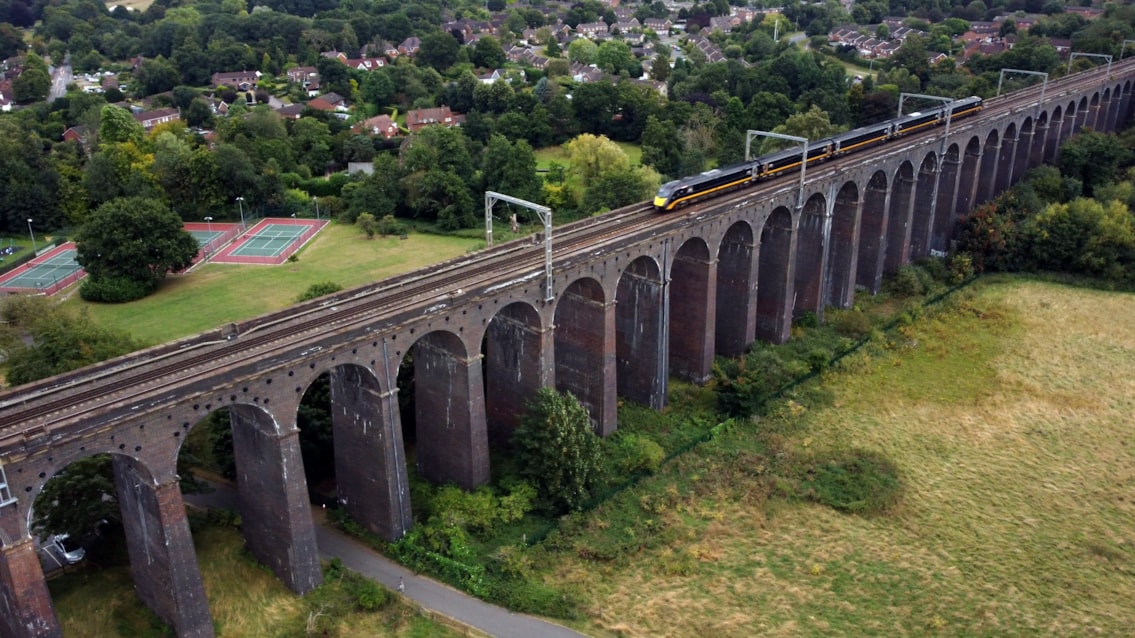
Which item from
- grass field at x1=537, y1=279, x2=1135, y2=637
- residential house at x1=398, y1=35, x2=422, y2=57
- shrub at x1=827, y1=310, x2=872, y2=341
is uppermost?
residential house at x1=398, y1=35, x2=422, y2=57

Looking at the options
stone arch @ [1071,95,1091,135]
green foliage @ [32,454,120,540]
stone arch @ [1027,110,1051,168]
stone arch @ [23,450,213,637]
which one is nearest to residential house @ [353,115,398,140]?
stone arch @ [1027,110,1051,168]

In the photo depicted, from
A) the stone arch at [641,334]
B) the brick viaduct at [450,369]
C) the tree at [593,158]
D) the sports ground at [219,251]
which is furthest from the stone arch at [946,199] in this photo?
the sports ground at [219,251]

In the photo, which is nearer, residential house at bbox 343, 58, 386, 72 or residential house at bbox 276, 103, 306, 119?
residential house at bbox 276, 103, 306, 119

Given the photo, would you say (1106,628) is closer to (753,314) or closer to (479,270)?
(753,314)

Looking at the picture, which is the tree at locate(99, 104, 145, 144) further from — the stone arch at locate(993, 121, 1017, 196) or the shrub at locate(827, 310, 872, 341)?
the stone arch at locate(993, 121, 1017, 196)

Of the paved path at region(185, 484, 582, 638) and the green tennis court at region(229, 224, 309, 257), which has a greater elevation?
the paved path at region(185, 484, 582, 638)

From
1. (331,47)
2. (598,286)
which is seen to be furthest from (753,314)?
(331,47)

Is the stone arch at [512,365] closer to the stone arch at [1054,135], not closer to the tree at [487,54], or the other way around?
the stone arch at [1054,135]
